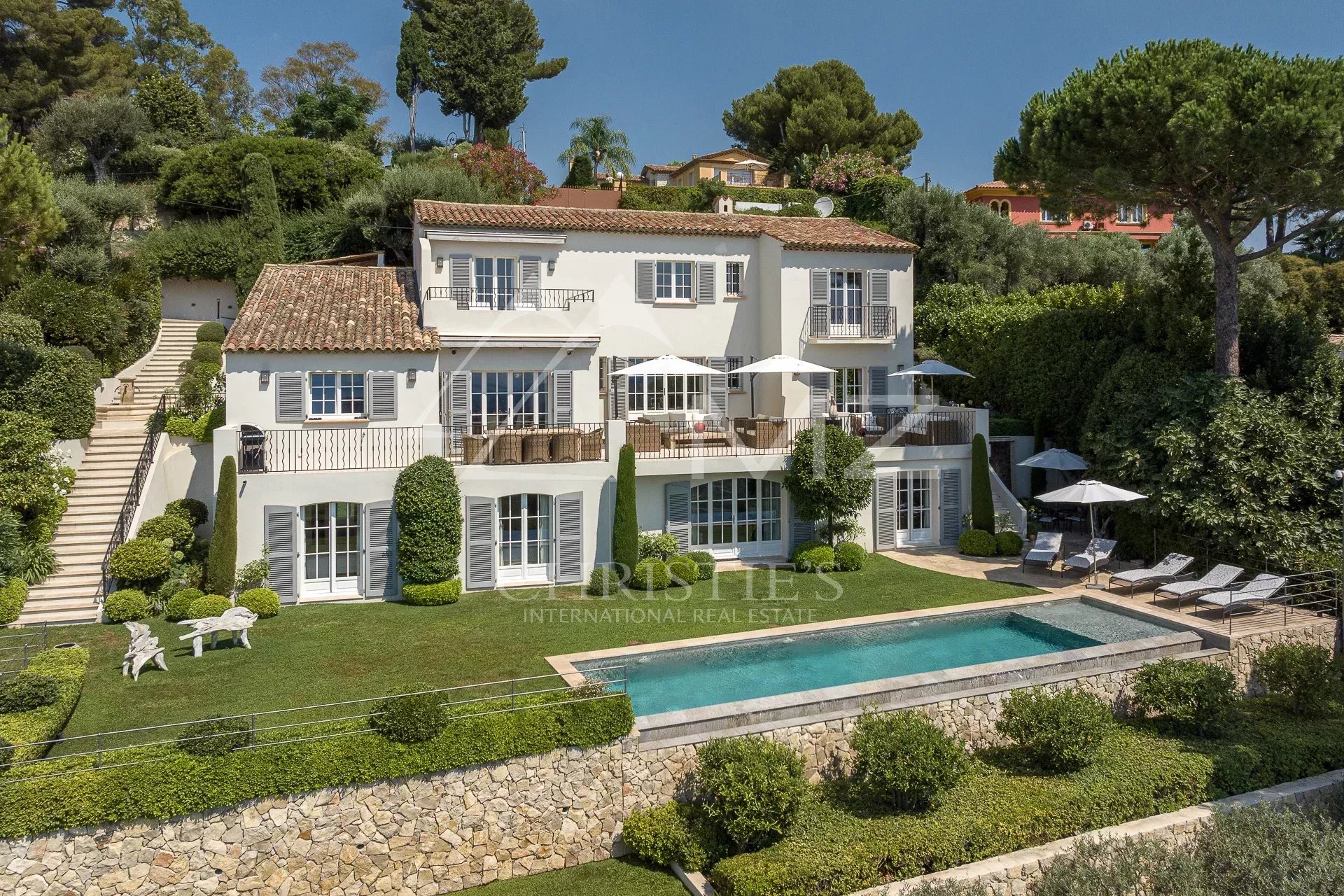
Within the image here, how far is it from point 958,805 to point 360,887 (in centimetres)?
870

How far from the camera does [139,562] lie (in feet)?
65.2

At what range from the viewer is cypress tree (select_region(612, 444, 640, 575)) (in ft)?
73.2

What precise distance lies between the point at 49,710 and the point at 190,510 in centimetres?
1023

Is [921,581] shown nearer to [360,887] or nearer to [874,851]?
[874,851]

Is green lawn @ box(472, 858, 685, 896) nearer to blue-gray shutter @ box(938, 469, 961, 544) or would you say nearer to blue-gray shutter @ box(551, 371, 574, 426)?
blue-gray shutter @ box(551, 371, 574, 426)

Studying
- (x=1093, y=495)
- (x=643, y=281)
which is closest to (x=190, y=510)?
(x=643, y=281)

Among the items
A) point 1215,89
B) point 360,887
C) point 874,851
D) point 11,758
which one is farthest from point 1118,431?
point 11,758

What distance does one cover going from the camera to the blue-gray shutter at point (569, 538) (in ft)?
74.0

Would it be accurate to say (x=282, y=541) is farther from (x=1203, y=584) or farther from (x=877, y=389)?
(x=1203, y=584)

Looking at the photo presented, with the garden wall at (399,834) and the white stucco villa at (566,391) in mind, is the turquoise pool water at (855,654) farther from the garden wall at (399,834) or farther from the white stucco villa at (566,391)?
the white stucco villa at (566,391)

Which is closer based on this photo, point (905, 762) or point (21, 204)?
point (905, 762)

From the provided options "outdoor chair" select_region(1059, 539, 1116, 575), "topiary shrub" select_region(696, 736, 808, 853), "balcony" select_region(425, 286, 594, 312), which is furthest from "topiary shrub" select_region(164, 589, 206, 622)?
"outdoor chair" select_region(1059, 539, 1116, 575)

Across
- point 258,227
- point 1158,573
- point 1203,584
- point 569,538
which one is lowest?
point 1203,584

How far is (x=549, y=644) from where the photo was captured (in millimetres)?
17812
